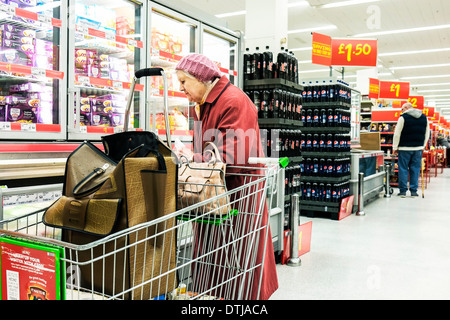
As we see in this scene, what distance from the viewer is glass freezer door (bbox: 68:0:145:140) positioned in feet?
8.71

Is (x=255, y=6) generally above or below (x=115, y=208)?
above

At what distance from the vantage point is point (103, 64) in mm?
3176

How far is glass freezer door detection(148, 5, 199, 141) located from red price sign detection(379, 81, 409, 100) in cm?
1199

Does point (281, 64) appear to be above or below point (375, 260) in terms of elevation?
above

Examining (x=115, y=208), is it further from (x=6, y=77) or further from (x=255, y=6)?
(x=255, y=6)

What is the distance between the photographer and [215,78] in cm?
227

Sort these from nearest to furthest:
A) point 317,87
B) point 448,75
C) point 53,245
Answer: point 53,245, point 317,87, point 448,75

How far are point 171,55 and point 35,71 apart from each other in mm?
1408

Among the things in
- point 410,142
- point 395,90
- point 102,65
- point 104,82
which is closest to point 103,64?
point 102,65

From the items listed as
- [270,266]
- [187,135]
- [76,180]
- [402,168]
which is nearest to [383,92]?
[402,168]

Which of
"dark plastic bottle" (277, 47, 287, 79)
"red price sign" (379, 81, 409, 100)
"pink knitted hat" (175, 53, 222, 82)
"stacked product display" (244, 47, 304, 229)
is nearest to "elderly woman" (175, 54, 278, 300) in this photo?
"pink knitted hat" (175, 53, 222, 82)

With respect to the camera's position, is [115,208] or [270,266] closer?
[115,208]

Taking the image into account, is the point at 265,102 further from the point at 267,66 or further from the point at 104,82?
the point at 104,82

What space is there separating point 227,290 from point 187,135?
1.82m
